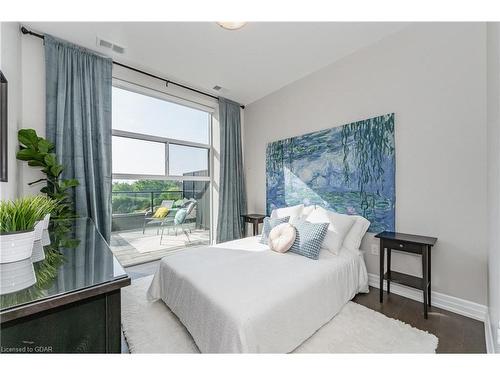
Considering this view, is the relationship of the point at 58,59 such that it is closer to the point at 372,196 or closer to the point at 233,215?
the point at 233,215

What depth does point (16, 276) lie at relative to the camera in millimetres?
719

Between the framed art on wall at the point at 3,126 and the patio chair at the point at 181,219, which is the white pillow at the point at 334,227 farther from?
the framed art on wall at the point at 3,126

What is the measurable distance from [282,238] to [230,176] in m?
1.94

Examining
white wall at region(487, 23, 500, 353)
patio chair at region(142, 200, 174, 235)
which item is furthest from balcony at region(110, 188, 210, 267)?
white wall at region(487, 23, 500, 353)

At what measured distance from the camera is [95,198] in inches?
101

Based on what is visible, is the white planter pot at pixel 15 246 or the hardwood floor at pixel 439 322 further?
the hardwood floor at pixel 439 322

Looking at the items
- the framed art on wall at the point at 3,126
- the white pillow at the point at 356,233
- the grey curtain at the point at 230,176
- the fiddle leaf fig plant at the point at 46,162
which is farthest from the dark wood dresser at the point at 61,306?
the grey curtain at the point at 230,176

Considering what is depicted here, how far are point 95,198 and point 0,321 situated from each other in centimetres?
240

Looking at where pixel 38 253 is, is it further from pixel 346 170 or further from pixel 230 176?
pixel 230 176

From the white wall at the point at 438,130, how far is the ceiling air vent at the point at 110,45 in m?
2.69

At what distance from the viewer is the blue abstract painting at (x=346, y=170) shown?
2307 millimetres

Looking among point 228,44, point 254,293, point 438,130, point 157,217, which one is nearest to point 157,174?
point 157,217

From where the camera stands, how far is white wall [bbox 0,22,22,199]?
172cm
